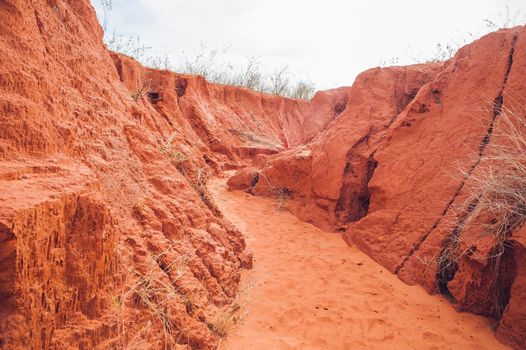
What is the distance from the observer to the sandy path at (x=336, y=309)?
2.45 m

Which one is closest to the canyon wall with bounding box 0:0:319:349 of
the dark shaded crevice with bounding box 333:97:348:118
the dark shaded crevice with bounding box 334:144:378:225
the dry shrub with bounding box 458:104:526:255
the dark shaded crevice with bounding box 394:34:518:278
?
the dark shaded crevice with bounding box 394:34:518:278

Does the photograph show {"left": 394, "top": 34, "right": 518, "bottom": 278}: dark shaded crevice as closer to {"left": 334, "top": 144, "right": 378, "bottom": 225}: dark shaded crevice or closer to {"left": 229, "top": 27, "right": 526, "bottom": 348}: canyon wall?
{"left": 229, "top": 27, "right": 526, "bottom": 348}: canyon wall

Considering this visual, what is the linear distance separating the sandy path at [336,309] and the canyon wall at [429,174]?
0.19 meters

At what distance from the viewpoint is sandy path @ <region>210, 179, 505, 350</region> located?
245 cm

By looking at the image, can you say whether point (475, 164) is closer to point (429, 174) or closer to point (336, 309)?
point (429, 174)

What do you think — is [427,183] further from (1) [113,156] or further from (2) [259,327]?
(1) [113,156]

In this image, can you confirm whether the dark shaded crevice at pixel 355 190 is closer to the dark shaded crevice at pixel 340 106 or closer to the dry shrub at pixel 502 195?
the dry shrub at pixel 502 195

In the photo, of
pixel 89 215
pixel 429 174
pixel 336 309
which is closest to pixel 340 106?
pixel 429 174

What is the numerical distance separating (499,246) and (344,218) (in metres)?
2.25

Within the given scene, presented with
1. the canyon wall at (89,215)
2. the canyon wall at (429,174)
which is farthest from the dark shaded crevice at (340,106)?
the canyon wall at (89,215)

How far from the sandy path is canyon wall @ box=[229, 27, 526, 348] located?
19 centimetres

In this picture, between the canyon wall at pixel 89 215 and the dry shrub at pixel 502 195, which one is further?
the dry shrub at pixel 502 195

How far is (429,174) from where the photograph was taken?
12.1ft

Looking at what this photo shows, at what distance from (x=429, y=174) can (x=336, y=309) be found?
6.27ft
